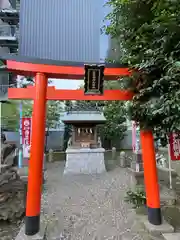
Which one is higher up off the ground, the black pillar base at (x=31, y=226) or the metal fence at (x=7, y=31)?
the metal fence at (x=7, y=31)

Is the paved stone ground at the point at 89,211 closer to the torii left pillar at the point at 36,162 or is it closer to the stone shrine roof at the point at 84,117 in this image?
the torii left pillar at the point at 36,162

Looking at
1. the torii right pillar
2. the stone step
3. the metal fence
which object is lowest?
the stone step

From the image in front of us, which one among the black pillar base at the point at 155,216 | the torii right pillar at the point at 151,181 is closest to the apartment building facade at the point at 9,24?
the torii right pillar at the point at 151,181

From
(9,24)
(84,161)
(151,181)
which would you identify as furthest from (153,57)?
(9,24)

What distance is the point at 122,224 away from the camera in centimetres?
489

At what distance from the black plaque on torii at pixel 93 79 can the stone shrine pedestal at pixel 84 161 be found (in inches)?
309

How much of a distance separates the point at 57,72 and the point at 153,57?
1.98 meters

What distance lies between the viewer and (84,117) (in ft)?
40.8

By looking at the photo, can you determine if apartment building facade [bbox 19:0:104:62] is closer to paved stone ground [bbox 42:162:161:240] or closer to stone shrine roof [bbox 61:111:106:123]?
paved stone ground [bbox 42:162:161:240]

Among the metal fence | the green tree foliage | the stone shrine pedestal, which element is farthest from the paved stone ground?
the metal fence

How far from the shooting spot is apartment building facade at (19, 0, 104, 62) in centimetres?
535

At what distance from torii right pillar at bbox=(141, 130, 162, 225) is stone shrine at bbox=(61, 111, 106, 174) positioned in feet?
25.1

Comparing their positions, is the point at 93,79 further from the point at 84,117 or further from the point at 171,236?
the point at 84,117

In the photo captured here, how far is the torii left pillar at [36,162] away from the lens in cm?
409
